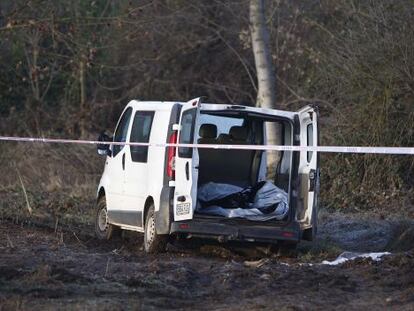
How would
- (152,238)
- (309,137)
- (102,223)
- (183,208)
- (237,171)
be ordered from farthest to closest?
(102,223) → (237,171) → (309,137) → (152,238) → (183,208)

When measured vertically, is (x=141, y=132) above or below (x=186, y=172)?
above

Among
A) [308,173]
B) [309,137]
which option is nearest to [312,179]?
[308,173]

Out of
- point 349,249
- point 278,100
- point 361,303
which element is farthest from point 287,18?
point 361,303

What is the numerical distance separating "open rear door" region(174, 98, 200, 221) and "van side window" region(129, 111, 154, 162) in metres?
0.96

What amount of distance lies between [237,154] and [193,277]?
345cm

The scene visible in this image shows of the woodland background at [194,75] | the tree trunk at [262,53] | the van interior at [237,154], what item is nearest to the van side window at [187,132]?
the van interior at [237,154]

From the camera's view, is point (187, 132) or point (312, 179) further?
point (312, 179)

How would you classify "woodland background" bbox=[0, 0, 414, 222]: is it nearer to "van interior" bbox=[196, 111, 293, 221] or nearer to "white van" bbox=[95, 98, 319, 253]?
"white van" bbox=[95, 98, 319, 253]

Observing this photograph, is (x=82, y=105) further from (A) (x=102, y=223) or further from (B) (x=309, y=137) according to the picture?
(B) (x=309, y=137)

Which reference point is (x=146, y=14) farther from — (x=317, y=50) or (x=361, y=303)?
(x=361, y=303)

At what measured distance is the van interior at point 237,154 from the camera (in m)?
12.2

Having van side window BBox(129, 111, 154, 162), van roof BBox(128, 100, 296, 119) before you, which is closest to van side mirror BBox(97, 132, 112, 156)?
van side window BBox(129, 111, 154, 162)

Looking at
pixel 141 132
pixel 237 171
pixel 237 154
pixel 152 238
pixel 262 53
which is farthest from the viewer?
pixel 262 53

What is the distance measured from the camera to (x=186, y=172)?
11.3m
